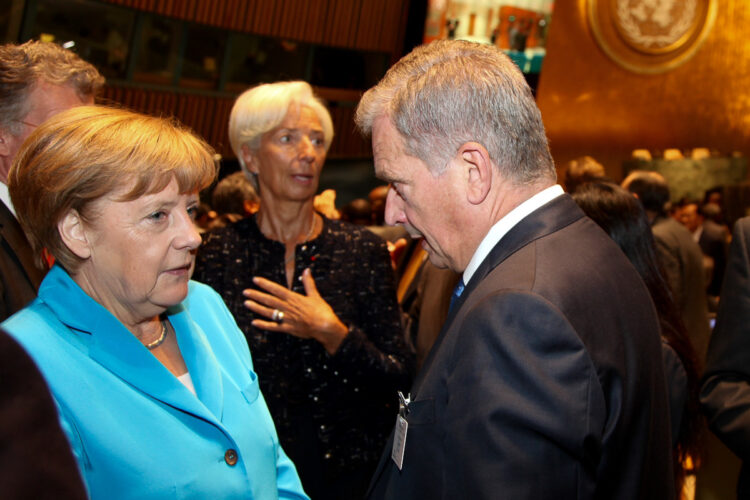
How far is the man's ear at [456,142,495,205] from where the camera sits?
3.98ft

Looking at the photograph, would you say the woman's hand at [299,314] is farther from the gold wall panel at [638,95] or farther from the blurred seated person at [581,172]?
the gold wall panel at [638,95]

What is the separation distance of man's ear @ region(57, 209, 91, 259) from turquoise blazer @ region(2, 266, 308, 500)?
6 cm

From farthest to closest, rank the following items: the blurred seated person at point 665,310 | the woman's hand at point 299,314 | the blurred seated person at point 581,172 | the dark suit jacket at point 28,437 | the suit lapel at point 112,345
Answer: the blurred seated person at point 581,172
the woman's hand at point 299,314
the blurred seated person at point 665,310
the suit lapel at point 112,345
the dark suit jacket at point 28,437

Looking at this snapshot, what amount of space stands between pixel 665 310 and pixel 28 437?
6.70 ft

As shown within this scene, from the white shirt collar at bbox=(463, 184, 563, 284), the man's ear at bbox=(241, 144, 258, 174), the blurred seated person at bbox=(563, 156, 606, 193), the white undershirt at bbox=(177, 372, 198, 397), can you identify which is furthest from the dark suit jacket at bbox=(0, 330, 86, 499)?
the blurred seated person at bbox=(563, 156, 606, 193)

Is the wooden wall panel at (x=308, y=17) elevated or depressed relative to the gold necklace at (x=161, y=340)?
elevated

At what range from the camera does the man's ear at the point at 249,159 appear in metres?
2.55

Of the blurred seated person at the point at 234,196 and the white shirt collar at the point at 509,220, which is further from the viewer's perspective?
the blurred seated person at the point at 234,196

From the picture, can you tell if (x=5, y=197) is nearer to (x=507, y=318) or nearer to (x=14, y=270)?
(x=14, y=270)

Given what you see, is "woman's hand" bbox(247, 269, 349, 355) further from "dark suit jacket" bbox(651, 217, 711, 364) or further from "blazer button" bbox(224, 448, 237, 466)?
"dark suit jacket" bbox(651, 217, 711, 364)

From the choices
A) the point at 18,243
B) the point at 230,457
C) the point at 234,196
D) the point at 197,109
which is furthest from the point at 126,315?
the point at 197,109

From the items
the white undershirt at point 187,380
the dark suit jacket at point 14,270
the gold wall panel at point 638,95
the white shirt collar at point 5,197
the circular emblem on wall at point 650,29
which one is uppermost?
the circular emblem on wall at point 650,29

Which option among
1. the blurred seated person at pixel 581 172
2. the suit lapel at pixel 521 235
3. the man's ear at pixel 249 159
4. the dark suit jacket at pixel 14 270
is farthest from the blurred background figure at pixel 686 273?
the dark suit jacket at pixel 14 270

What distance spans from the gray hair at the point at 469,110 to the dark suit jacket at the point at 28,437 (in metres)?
0.87
